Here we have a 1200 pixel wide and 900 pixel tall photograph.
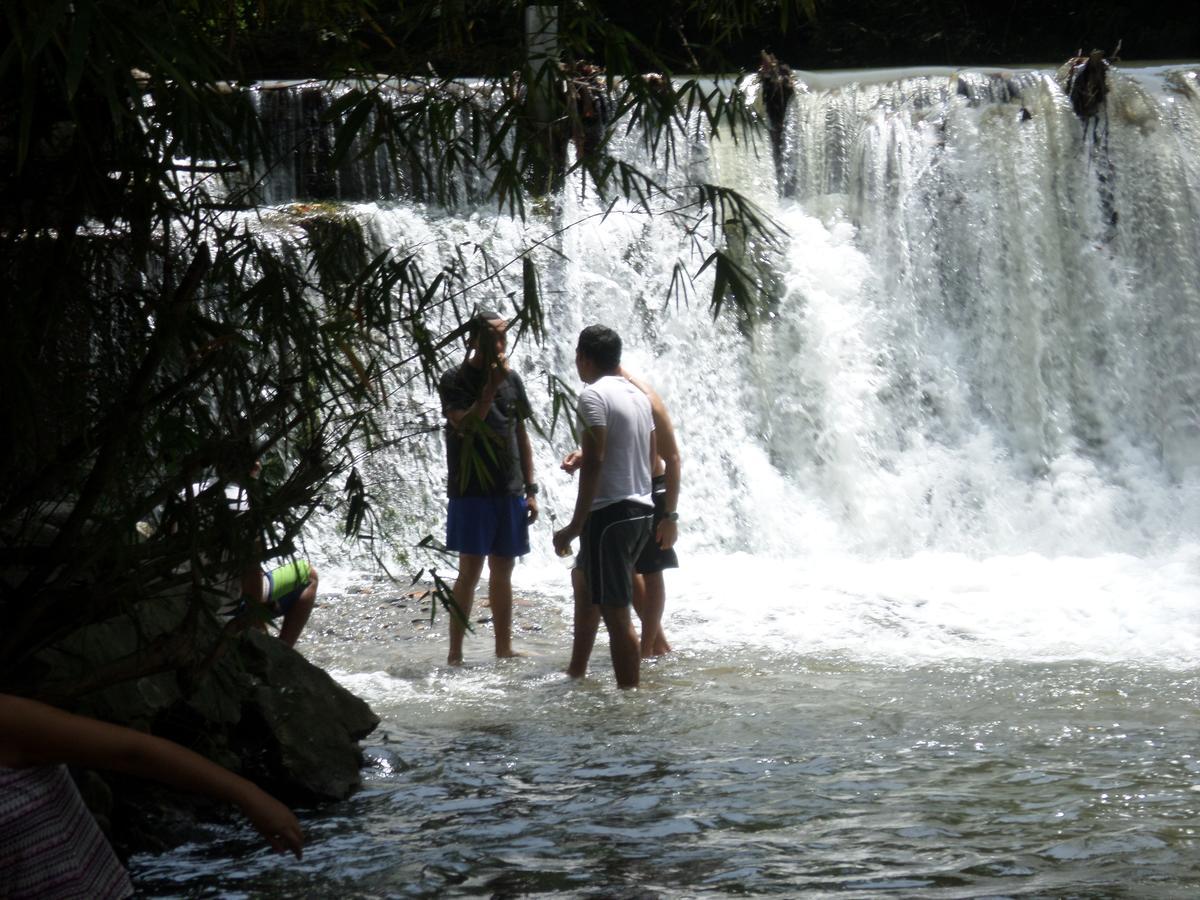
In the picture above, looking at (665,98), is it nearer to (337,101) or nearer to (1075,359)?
(337,101)

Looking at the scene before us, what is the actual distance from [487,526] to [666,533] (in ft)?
2.74

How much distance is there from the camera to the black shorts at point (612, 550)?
6.38 m

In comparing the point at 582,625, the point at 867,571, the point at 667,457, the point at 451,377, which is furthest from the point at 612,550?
the point at 867,571

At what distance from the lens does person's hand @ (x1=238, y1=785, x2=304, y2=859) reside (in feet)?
7.86

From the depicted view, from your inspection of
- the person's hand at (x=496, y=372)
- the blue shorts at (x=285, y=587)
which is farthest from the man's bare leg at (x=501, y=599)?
the person's hand at (x=496, y=372)

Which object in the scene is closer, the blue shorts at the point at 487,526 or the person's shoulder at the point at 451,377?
the person's shoulder at the point at 451,377

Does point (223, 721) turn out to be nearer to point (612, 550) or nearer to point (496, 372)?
point (496, 372)

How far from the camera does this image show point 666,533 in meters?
6.96

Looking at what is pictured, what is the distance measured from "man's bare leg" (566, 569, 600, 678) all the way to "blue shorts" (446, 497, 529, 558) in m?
0.41

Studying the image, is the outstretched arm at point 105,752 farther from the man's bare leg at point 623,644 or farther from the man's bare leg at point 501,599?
the man's bare leg at point 501,599

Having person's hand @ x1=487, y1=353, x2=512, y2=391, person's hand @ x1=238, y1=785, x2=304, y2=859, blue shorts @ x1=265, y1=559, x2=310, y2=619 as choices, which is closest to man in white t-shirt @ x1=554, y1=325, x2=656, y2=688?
blue shorts @ x1=265, y1=559, x2=310, y2=619

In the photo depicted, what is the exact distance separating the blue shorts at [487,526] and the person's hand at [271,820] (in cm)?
460

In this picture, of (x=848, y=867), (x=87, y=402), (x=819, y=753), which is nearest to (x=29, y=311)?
(x=87, y=402)

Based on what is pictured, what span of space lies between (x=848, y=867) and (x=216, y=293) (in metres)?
2.38
